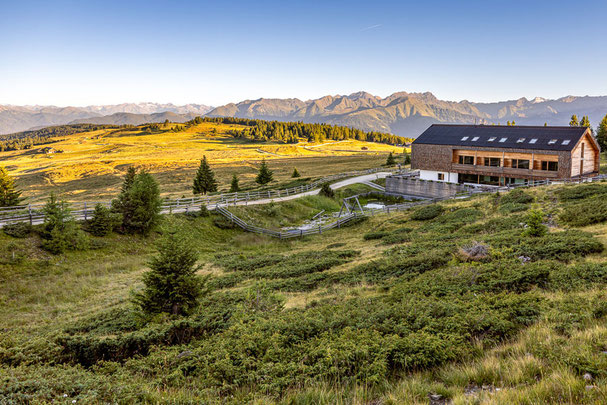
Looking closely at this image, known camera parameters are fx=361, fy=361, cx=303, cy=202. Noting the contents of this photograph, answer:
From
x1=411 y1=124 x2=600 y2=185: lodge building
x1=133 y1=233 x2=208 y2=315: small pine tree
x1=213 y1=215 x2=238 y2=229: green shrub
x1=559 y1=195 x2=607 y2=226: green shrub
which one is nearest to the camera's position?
x1=133 y1=233 x2=208 y2=315: small pine tree

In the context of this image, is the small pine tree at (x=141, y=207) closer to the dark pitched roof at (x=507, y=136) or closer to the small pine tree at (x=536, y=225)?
the small pine tree at (x=536, y=225)

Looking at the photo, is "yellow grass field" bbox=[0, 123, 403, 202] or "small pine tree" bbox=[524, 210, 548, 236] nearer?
"small pine tree" bbox=[524, 210, 548, 236]

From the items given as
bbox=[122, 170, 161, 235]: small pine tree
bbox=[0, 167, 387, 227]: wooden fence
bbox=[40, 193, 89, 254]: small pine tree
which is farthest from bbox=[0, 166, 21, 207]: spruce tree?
bbox=[122, 170, 161, 235]: small pine tree

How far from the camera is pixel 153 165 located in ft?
358

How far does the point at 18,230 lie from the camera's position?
77.2ft

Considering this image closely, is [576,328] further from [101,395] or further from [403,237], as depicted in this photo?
[403,237]

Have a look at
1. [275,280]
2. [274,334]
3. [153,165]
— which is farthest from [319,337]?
[153,165]

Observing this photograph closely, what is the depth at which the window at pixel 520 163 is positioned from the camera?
42797 millimetres

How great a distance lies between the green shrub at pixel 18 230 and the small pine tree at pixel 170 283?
56.2ft

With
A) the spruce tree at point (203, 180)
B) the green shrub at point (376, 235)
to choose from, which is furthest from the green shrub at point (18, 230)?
the spruce tree at point (203, 180)

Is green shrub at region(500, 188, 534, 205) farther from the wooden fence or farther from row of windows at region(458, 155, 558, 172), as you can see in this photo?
the wooden fence

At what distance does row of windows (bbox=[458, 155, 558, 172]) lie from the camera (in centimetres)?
Result: 4100

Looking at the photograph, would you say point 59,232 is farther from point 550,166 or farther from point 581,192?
point 550,166

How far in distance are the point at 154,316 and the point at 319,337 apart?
6.15 m
